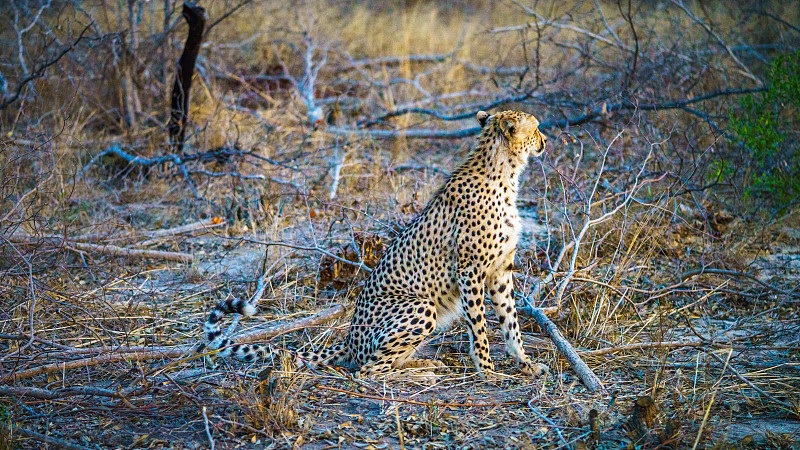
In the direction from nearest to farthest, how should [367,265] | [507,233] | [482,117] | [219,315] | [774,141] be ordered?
1. [219,315]
2. [507,233]
3. [482,117]
4. [367,265]
5. [774,141]

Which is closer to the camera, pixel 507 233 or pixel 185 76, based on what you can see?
pixel 507 233

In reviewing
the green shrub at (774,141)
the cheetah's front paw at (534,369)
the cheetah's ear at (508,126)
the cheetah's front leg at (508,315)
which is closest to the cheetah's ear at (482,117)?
the cheetah's ear at (508,126)

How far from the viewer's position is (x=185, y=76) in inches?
259

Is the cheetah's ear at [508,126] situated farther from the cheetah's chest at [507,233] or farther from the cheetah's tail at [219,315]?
the cheetah's tail at [219,315]

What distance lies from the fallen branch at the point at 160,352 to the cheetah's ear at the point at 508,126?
4.81ft

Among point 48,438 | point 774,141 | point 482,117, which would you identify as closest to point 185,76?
point 482,117

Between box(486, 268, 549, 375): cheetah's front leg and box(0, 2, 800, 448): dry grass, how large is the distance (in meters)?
0.12

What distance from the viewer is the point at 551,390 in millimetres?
3385

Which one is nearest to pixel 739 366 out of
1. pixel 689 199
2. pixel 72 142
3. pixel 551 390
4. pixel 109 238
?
pixel 551 390

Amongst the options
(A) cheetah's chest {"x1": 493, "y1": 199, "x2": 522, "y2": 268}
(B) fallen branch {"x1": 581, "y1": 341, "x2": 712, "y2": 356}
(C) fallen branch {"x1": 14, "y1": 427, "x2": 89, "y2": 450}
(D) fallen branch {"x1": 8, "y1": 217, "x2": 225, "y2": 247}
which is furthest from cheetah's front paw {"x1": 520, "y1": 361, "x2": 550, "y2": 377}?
(D) fallen branch {"x1": 8, "y1": 217, "x2": 225, "y2": 247}

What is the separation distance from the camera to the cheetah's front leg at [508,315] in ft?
11.8

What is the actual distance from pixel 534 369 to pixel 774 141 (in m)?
3.48

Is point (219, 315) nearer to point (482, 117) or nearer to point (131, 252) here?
point (482, 117)

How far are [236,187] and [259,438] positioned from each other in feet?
11.8
